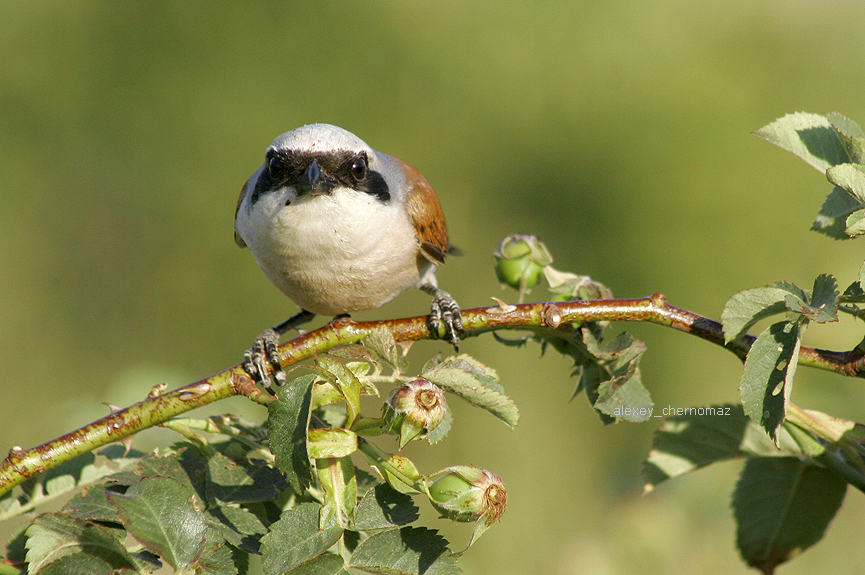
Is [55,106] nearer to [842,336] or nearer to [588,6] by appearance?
[588,6]

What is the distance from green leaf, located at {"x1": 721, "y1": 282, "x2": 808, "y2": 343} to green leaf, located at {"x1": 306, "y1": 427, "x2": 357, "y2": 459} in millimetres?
733

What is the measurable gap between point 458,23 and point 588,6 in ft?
4.49

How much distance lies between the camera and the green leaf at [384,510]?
3.96 ft

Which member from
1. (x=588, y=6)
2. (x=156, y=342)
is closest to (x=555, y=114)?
(x=588, y=6)

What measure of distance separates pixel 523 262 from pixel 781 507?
3.01ft

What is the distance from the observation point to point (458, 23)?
7355 mm

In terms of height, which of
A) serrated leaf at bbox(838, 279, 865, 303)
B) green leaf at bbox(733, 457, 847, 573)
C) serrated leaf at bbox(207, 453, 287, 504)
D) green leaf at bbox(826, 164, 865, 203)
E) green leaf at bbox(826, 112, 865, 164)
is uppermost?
green leaf at bbox(826, 112, 865, 164)

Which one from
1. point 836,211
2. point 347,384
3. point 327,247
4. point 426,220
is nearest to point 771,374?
point 836,211

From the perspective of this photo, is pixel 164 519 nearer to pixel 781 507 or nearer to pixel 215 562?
pixel 215 562

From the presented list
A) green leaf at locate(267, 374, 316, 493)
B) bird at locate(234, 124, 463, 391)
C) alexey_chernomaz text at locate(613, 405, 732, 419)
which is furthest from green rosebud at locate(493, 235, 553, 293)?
green leaf at locate(267, 374, 316, 493)

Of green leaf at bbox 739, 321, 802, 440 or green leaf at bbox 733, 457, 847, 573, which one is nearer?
green leaf at bbox 739, 321, 802, 440

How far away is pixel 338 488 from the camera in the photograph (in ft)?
3.96

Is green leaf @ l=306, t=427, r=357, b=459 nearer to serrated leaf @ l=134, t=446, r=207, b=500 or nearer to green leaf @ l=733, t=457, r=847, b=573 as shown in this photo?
serrated leaf @ l=134, t=446, r=207, b=500

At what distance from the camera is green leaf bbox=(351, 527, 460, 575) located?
1213 mm
